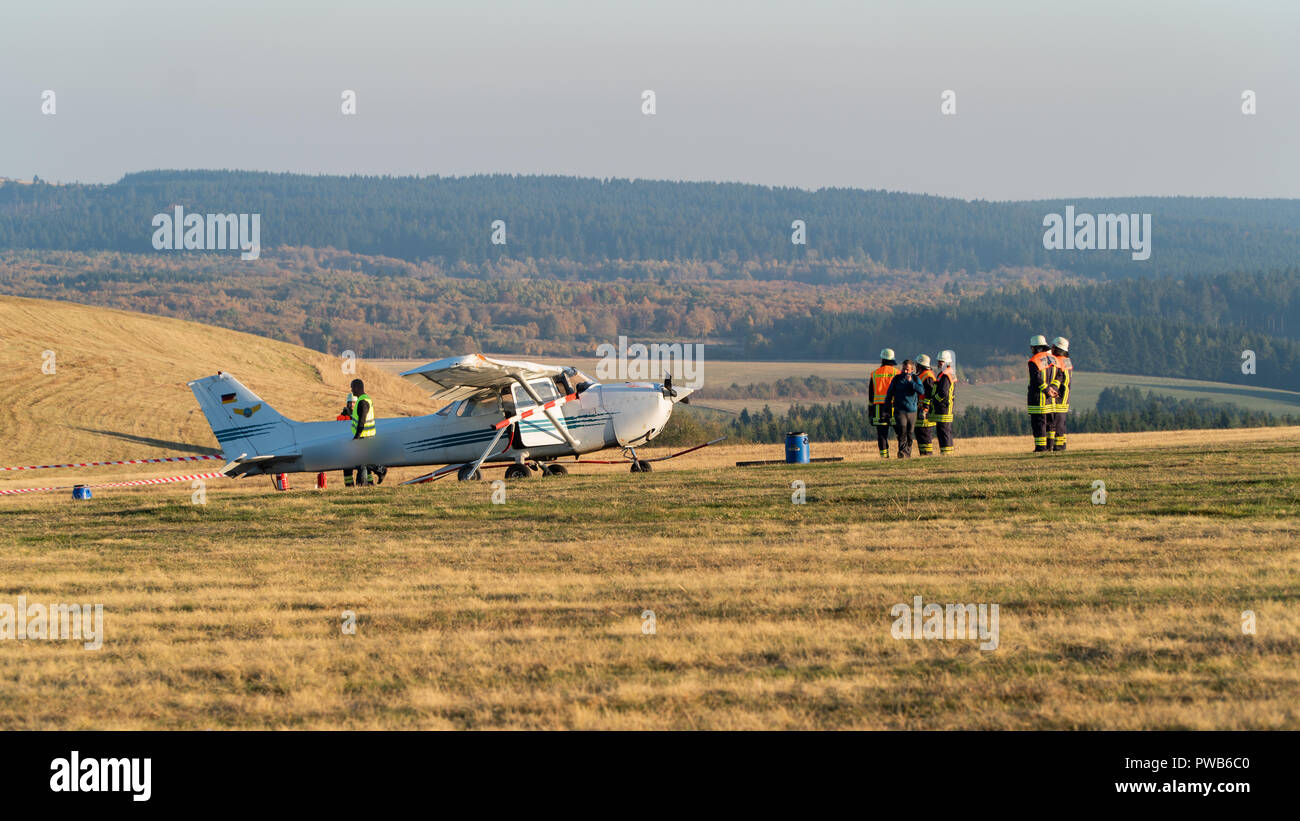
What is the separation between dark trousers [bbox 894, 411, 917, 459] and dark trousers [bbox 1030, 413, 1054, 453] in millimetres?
2104

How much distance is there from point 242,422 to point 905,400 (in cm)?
1184

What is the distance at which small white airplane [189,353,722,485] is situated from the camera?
23.0m

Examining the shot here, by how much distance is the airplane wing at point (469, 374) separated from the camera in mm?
20625

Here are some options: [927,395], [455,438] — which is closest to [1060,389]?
[927,395]

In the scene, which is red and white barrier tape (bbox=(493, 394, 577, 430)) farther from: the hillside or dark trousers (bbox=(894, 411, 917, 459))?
the hillside

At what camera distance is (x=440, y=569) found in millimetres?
12773

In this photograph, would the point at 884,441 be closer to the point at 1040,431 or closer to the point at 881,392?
the point at 881,392

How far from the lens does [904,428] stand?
2352cm

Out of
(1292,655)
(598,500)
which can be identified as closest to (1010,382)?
(598,500)

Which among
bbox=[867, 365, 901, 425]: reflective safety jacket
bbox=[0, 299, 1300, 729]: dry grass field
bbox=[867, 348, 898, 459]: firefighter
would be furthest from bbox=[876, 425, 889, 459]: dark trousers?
bbox=[0, 299, 1300, 729]: dry grass field

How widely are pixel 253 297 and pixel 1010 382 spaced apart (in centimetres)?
11820

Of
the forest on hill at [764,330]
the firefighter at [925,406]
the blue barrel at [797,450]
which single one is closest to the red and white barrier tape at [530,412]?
the blue barrel at [797,450]

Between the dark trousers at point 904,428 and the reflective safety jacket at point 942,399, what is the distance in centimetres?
40
